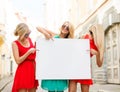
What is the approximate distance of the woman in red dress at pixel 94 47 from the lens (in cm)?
506

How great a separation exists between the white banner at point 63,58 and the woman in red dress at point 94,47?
81 mm

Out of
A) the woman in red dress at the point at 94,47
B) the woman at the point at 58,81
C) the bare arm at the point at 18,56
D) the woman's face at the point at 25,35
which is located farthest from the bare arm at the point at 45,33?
the woman in red dress at the point at 94,47

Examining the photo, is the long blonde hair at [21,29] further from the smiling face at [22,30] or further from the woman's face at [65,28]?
the woman's face at [65,28]

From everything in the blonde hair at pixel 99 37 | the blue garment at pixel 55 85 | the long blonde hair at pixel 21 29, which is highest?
the long blonde hair at pixel 21 29

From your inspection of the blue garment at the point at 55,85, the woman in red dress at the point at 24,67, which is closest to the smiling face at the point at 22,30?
the woman in red dress at the point at 24,67

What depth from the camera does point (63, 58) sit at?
5262 millimetres

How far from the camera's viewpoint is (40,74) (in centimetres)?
512

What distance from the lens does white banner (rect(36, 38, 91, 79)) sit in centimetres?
517

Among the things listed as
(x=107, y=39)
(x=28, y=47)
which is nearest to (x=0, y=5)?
(x=107, y=39)

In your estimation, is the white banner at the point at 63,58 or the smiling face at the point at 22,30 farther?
the white banner at the point at 63,58

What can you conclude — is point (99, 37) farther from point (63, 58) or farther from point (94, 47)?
point (63, 58)

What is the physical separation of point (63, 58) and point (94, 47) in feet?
1.60

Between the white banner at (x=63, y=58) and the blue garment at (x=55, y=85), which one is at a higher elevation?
the white banner at (x=63, y=58)

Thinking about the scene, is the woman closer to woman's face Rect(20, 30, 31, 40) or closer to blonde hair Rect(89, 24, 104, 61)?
woman's face Rect(20, 30, 31, 40)
